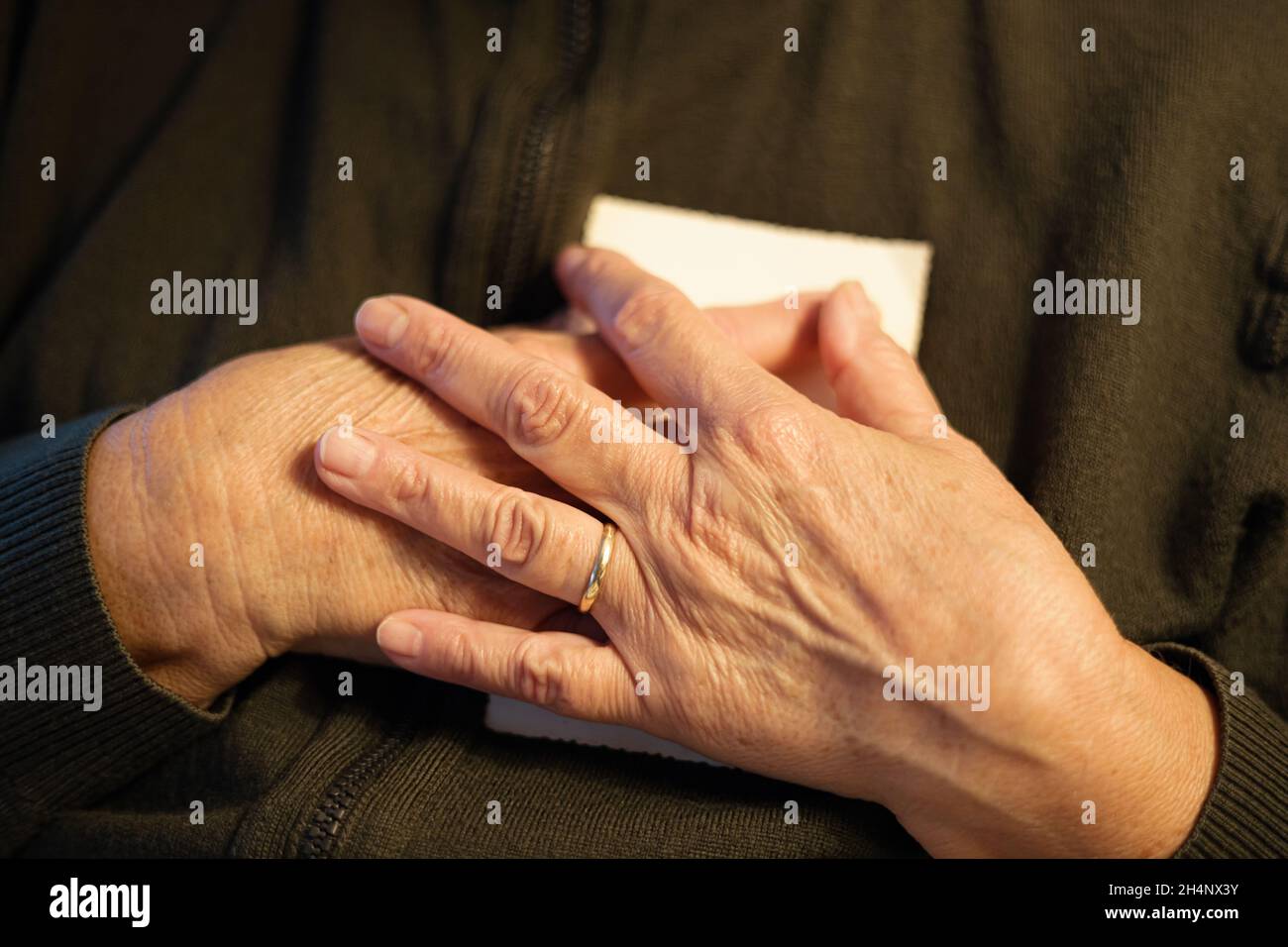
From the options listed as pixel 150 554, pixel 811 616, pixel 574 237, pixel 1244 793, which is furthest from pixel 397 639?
pixel 1244 793

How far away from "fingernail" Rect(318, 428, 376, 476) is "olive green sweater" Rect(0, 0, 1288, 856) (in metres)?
0.25

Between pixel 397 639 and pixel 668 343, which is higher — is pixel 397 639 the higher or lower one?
the lower one

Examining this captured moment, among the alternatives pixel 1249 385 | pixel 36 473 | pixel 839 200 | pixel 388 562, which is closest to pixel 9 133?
pixel 36 473

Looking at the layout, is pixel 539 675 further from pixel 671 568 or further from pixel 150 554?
pixel 150 554

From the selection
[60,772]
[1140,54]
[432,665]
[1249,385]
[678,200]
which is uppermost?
[1140,54]

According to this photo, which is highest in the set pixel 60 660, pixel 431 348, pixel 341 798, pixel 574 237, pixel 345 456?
pixel 574 237

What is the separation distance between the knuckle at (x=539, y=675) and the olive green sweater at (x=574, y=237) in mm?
132

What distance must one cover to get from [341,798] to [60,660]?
31 centimetres

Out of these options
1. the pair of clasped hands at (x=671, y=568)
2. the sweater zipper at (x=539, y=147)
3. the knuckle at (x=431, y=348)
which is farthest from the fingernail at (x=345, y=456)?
the sweater zipper at (x=539, y=147)

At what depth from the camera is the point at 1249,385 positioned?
106 centimetres

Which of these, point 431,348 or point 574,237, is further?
point 574,237

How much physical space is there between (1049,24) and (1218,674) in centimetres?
78

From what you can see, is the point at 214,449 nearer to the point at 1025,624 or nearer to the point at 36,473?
the point at 36,473

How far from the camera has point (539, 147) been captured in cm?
112
